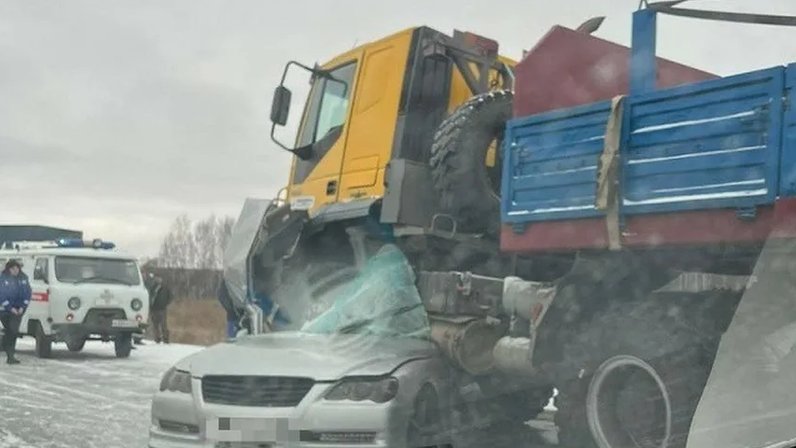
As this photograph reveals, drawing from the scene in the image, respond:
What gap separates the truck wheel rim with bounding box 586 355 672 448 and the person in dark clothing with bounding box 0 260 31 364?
1210 centimetres

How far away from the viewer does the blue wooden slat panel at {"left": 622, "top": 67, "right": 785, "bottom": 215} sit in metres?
4.04

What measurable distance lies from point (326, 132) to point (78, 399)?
15.7 feet

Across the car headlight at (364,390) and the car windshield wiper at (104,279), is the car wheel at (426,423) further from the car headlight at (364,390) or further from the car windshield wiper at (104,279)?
the car windshield wiper at (104,279)

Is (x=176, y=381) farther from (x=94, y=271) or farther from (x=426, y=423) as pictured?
(x=94, y=271)

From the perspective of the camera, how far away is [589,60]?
219 inches

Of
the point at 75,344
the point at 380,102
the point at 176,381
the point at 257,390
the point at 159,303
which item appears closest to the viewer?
the point at 257,390

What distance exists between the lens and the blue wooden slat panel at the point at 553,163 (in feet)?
16.0

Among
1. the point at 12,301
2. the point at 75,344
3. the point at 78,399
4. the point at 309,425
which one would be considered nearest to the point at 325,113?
the point at 309,425

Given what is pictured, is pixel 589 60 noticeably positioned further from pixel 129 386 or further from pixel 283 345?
pixel 129 386

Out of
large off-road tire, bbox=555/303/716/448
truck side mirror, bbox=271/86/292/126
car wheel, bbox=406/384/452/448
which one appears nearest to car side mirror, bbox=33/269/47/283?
truck side mirror, bbox=271/86/292/126

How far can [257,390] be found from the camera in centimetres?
537

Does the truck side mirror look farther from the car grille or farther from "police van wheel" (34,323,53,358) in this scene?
"police van wheel" (34,323,53,358)

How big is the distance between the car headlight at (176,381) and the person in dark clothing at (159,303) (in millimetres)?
13956

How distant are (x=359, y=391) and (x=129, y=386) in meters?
7.47
